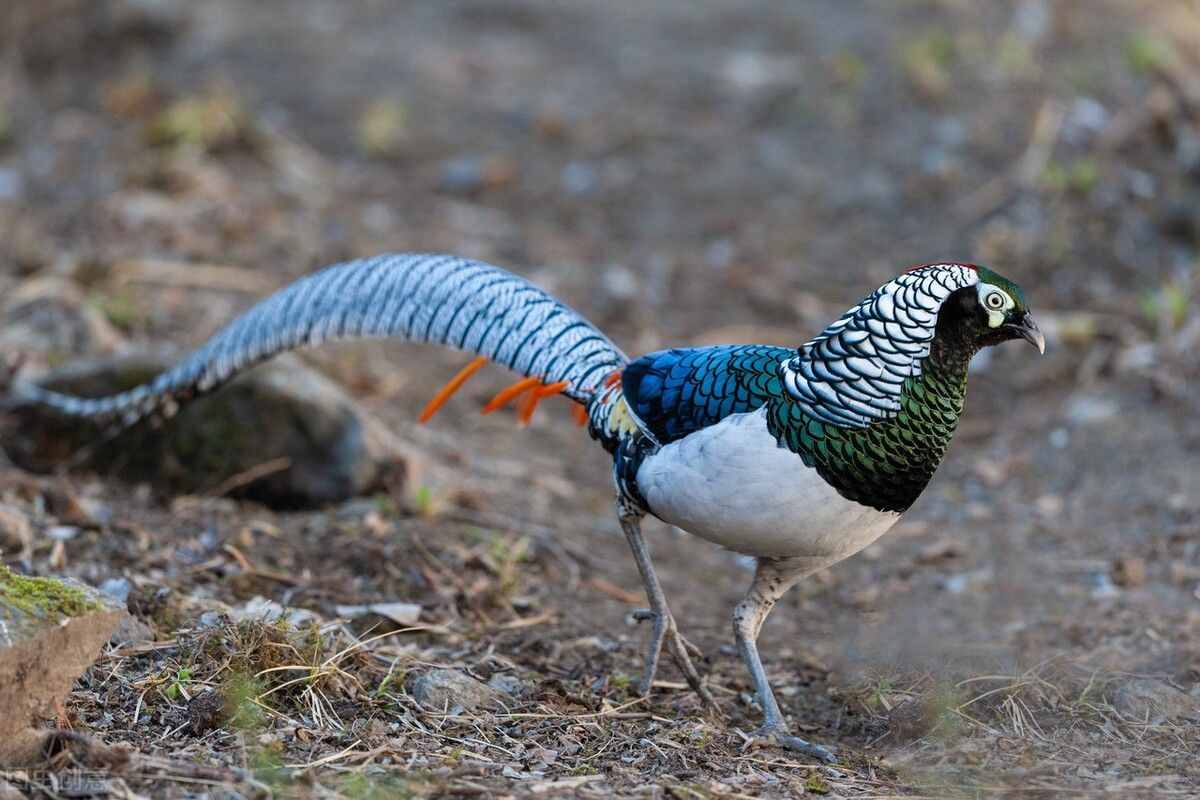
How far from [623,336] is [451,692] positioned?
Result: 152 inches

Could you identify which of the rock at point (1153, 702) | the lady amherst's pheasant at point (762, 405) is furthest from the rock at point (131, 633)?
the rock at point (1153, 702)

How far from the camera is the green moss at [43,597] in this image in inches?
127

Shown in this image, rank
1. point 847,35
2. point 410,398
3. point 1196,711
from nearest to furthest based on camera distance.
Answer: point 1196,711, point 410,398, point 847,35

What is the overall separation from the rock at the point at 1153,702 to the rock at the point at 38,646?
9.23 ft

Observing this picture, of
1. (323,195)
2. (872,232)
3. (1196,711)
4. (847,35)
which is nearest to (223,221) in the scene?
(323,195)

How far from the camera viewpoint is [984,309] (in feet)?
12.4

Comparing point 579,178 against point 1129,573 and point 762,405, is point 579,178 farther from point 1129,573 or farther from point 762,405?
point 762,405

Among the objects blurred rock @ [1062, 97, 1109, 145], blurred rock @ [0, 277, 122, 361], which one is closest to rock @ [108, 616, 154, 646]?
blurred rock @ [0, 277, 122, 361]

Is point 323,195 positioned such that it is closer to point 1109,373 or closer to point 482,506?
point 482,506

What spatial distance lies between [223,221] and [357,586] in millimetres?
3925

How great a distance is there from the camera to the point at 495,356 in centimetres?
447

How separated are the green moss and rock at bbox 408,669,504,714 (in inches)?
39.3

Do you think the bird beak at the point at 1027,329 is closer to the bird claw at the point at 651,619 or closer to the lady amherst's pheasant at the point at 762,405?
the lady amherst's pheasant at the point at 762,405

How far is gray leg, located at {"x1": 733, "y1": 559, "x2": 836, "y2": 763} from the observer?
13.1 feet
